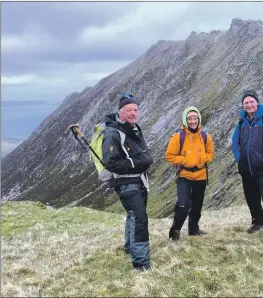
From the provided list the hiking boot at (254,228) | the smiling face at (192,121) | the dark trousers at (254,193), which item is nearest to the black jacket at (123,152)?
the smiling face at (192,121)

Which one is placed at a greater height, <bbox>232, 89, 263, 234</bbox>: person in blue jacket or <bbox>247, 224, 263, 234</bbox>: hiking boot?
<bbox>232, 89, 263, 234</bbox>: person in blue jacket

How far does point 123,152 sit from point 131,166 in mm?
408

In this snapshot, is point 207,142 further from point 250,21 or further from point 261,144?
point 250,21

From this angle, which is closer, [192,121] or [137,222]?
[137,222]

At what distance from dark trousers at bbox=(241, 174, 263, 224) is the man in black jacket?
437 cm

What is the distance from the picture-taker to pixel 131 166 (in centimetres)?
1055

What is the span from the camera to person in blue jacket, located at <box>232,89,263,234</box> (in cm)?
1305

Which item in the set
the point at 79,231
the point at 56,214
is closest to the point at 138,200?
the point at 79,231

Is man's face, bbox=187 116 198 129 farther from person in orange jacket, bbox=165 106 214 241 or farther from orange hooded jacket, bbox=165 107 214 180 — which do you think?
orange hooded jacket, bbox=165 107 214 180

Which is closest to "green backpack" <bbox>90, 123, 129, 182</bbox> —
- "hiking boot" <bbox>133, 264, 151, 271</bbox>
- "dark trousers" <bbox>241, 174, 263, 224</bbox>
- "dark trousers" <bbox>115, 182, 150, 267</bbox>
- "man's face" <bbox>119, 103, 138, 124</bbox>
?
"dark trousers" <bbox>115, 182, 150, 267</bbox>

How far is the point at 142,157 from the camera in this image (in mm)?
10805

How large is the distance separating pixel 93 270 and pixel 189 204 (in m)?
3.75

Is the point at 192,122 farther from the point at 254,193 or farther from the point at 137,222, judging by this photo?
the point at 137,222

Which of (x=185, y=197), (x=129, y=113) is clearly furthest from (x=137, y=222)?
(x=129, y=113)
